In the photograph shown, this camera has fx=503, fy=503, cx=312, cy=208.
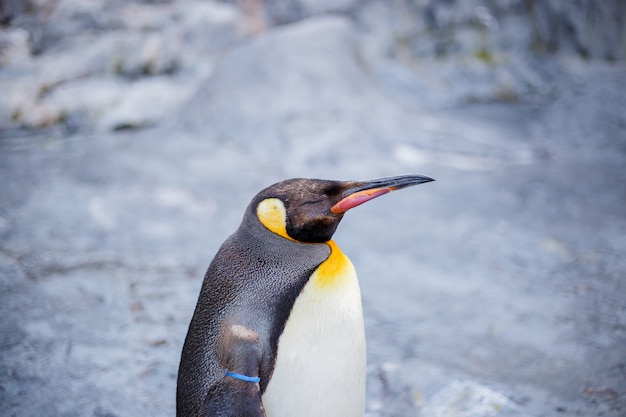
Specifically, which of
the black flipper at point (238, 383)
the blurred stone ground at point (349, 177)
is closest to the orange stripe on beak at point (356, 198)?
the black flipper at point (238, 383)

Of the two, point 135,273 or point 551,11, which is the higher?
point 551,11

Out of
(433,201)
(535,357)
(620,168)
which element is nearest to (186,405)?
(535,357)

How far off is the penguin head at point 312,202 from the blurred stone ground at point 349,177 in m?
0.70

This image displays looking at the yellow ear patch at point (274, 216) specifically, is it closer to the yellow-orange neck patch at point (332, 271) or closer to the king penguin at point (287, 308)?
the king penguin at point (287, 308)

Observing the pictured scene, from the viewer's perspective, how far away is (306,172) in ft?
12.3

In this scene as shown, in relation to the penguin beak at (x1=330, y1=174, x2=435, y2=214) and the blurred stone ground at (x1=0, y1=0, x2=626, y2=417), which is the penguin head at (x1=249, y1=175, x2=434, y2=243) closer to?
the penguin beak at (x1=330, y1=174, x2=435, y2=214)

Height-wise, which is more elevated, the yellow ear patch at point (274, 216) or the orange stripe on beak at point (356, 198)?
the orange stripe on beak at point (356, 198)

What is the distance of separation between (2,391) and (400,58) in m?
5.91

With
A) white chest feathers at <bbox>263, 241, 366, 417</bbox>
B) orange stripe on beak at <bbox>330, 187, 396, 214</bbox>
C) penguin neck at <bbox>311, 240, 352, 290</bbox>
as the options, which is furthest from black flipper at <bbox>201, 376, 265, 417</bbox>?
orange stripe on beak at <bbox>330, 187, 396, 214</bbox>

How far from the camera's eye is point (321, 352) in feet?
3.74

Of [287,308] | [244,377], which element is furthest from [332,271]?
[244,377]

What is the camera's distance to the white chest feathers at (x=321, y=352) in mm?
1111

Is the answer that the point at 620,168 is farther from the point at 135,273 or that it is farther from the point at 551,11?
the point at 135,273

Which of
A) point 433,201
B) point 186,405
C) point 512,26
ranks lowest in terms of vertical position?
point 433,201
